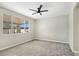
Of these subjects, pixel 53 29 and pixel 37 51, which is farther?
pixel 53 29

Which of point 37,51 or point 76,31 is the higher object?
point 76,31

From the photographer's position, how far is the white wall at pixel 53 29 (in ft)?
18.9

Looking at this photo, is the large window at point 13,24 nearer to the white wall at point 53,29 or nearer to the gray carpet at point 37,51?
the gray carpet at point 37,51

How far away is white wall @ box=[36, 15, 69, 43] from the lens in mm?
5773

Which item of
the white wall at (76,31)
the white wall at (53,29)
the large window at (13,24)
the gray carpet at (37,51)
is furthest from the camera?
the white wall at (53,29)

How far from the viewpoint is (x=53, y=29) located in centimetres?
649

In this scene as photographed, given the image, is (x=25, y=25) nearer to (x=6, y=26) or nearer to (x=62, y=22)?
(x=6, y=26)

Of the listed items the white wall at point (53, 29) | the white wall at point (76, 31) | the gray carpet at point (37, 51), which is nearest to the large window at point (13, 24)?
the gray carpet at point (37, 51)

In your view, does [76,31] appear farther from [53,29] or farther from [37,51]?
[53,29]

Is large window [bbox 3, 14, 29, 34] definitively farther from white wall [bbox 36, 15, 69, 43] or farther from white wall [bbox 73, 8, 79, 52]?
white wall [bbox 73, 8, 79, 52]

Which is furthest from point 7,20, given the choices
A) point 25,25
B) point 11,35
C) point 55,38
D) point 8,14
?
point 55,38

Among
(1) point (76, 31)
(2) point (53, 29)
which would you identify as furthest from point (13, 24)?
(1) point (76, 31)

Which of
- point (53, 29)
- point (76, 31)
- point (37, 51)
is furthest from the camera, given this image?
point (53, 29)

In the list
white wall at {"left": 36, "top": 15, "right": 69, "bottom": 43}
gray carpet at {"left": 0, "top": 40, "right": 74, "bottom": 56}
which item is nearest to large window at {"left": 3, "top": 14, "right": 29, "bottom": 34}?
gray carpet at {"left": 0, "top": 40, "right": 74, "bottom": 56}
